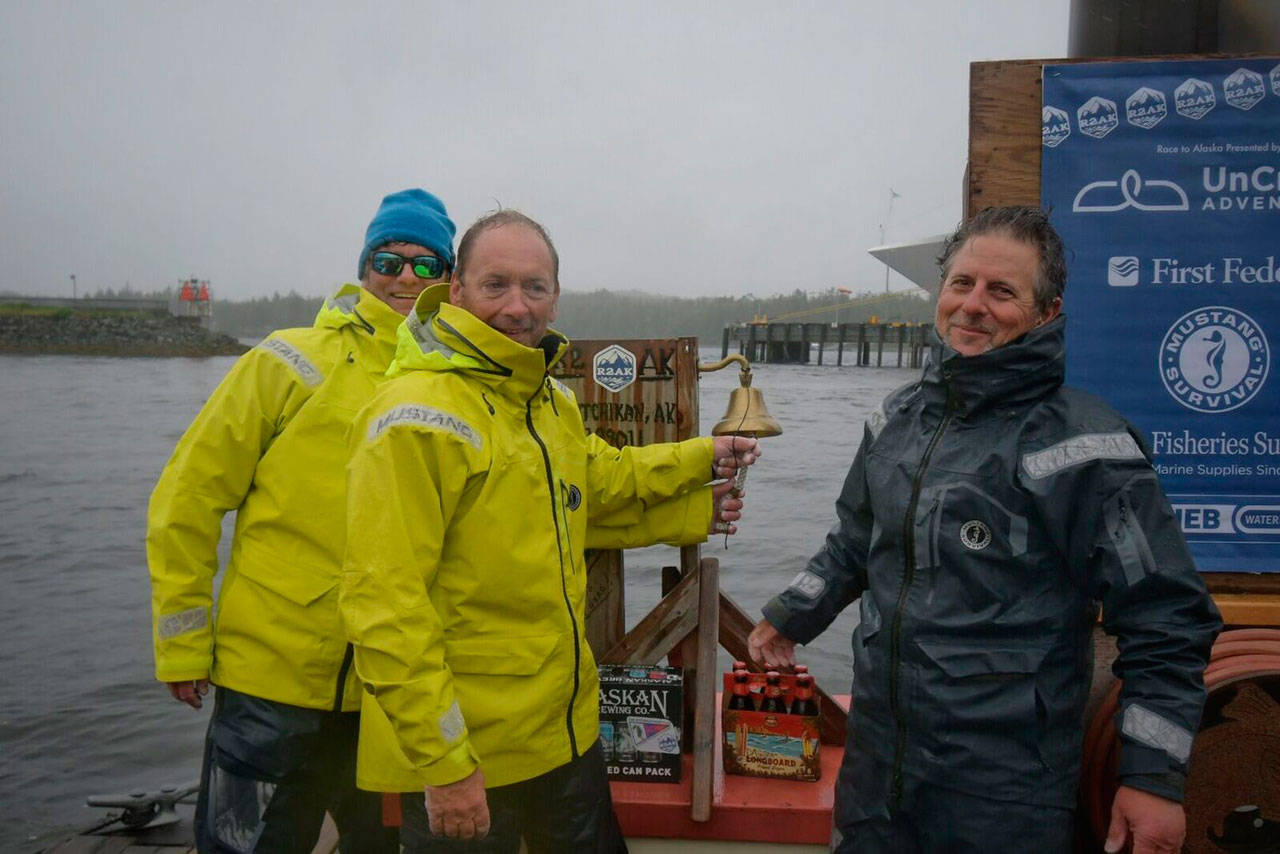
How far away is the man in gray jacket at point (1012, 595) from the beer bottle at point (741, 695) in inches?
53.4

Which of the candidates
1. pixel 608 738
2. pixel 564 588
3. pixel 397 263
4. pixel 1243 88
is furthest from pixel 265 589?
pixel 1243 88

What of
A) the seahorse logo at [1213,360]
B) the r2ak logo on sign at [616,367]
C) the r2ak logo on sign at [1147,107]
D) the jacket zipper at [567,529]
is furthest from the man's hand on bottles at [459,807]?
the r2ak logo on sign at [1147,107]

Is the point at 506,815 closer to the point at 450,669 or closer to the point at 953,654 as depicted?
the point at 450,669

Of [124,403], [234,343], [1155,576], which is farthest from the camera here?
[234,343]

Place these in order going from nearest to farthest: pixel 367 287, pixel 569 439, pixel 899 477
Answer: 1. pixel 899 477
2. pixel 569 439
3. pixel 367 287

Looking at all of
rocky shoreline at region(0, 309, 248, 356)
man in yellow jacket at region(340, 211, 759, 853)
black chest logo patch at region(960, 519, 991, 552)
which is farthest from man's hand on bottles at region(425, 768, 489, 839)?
rocky shoreline at region(0, 309, 248, 356)

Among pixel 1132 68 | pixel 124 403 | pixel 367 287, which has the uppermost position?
pixel 1132 68

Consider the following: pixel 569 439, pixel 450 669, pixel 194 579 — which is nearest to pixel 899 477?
pixel 569 439

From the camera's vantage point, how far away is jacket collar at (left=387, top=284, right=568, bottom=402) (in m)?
2.26

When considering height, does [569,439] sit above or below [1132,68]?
below

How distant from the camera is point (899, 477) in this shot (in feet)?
7.06

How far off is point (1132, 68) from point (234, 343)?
106037 millimetres

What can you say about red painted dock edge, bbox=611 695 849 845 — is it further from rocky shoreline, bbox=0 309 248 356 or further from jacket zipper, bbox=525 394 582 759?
rocky shoreline, bbox=0 309 248 356

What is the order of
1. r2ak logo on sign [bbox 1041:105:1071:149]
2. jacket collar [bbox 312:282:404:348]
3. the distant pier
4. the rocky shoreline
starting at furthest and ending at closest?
1. the rocky shoreline
2. the distant pier
3. r2ak logo on sign [bbox 1041:105:1071:149]
4. jacket collar [bbox 312:282:404:348]
